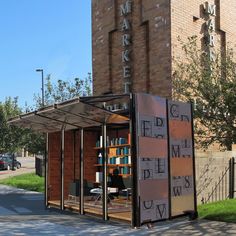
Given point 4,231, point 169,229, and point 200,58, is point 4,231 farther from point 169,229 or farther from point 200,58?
point 200,58

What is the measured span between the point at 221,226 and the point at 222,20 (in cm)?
1019

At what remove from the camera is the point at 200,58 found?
15000mm

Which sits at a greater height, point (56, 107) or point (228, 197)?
point (56, 107)

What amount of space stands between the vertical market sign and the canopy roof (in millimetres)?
A: 540

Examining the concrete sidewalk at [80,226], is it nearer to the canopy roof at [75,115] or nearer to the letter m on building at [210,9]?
the canopy roof at [75,115]

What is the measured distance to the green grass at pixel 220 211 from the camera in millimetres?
12383

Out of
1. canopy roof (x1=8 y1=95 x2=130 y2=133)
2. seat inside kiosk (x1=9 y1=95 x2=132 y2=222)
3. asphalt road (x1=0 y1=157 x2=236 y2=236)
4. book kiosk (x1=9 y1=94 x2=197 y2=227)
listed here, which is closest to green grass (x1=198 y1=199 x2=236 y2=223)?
asphalt road (x1=0 y1=157 x2=236 y2=236)

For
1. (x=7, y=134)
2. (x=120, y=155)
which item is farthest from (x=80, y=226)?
(x=7, y=134)

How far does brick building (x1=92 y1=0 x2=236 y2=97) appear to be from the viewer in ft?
57.6

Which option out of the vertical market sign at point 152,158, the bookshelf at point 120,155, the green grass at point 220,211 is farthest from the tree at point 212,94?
the bookshelf at point 120,155

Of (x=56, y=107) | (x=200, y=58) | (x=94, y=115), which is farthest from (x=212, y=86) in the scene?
(x=56, y=107)

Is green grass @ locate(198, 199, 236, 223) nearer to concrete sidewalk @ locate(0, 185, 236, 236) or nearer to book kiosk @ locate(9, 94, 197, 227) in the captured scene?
concrete sidewalk @ locate(0, 185, 236, 236)

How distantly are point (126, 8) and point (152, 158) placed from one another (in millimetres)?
9138

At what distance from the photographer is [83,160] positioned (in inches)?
606
